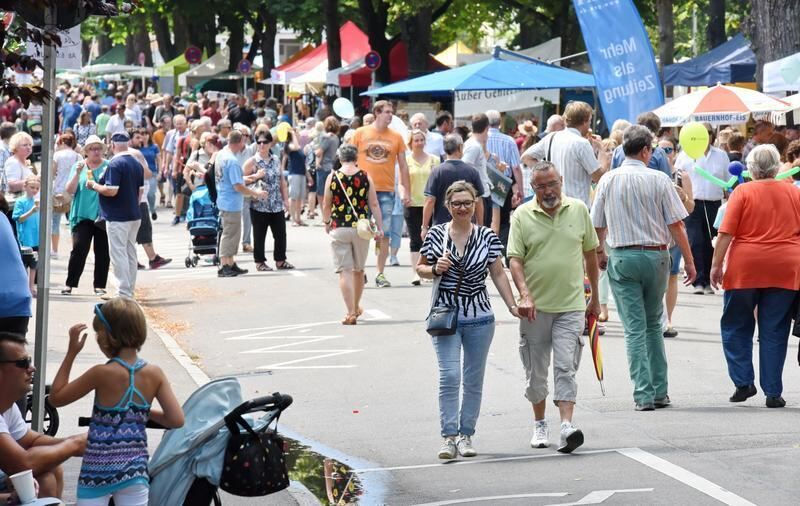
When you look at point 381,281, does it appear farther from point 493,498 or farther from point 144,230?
point 493,498

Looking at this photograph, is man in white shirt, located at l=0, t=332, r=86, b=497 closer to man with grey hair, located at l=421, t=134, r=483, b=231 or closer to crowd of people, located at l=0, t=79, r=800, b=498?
crowd of people, located at l=0, t=79, r=800, b=498

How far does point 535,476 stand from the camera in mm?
8242

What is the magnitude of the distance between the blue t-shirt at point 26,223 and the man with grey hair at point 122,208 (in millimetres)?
739

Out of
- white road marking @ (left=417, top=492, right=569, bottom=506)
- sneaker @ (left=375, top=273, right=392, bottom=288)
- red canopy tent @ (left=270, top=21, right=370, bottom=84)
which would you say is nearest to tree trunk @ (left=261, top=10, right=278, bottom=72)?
red canopy tent @ (left=270, top=21, right=370, bottom=84)

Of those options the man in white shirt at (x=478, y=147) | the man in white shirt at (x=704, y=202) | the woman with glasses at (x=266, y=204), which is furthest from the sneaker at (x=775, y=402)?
the woman with glasses at (x=266, y=204)

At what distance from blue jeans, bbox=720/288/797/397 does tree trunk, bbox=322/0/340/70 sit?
32400 millimetres

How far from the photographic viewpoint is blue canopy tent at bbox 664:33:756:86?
30719mm

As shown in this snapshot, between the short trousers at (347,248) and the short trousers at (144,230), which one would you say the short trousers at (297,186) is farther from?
the short trousers at (347,248)

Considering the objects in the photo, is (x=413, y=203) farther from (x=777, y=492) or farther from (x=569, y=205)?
(x=777, y=492)

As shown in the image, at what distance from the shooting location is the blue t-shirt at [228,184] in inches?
738

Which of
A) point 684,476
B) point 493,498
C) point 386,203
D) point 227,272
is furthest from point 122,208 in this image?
point 684,476

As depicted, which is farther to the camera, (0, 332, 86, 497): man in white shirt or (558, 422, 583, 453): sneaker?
(558, 422, 583, 453): sneaker

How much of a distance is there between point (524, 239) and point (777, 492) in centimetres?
227

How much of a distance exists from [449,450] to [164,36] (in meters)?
60.2
